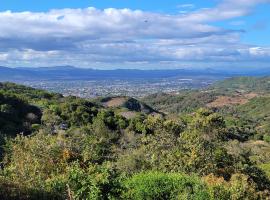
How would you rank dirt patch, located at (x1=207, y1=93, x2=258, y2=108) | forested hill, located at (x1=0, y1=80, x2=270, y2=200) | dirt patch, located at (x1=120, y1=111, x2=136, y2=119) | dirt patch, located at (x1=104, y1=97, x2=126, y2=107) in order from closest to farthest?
forested hill, located at (x1=0, y1=80, x2=270, y2=200) → dirt patch, located at (x1=120, y1=111, x2=136, y2=119) → dirt patch, located at (x1=104, y1=97, x2=126, y2=107) → dirt patch, located at (x1=207, y1=93, x2=258, y2=108)

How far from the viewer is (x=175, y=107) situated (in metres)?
166

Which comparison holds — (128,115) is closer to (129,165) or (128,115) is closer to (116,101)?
(116,101)

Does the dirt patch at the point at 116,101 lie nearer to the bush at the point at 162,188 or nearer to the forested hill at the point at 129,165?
the forested hill at the point at 129,165

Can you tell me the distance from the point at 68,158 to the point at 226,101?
528ft

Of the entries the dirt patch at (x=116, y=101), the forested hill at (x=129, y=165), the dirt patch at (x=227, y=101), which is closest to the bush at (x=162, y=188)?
the forested hill at (x=129, y=165)

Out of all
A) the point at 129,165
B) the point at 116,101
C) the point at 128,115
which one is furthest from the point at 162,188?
the point at 116,101

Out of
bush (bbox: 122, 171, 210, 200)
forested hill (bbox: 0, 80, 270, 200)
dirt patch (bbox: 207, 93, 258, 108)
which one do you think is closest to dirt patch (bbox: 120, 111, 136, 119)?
forested hill (bbox: 0, 80, 270, 200)

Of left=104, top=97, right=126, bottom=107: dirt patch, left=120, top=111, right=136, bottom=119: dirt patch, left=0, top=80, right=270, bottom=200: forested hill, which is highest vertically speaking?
left=0, top=80, right=270, bottom=200: forested hill

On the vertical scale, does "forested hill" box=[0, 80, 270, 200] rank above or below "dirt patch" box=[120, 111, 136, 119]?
above

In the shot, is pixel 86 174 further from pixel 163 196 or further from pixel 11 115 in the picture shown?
pixel 11 115

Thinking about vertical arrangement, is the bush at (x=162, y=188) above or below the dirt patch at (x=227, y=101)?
above

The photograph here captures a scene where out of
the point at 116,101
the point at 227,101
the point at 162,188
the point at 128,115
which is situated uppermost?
the point at 162,188

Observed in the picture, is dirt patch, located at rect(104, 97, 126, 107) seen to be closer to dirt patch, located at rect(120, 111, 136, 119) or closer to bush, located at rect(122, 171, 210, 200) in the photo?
dirt patch, located at rect(120, 111, 136, 119)

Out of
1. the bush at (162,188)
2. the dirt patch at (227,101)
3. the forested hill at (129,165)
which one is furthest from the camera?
the dirt patch at (227,101)
